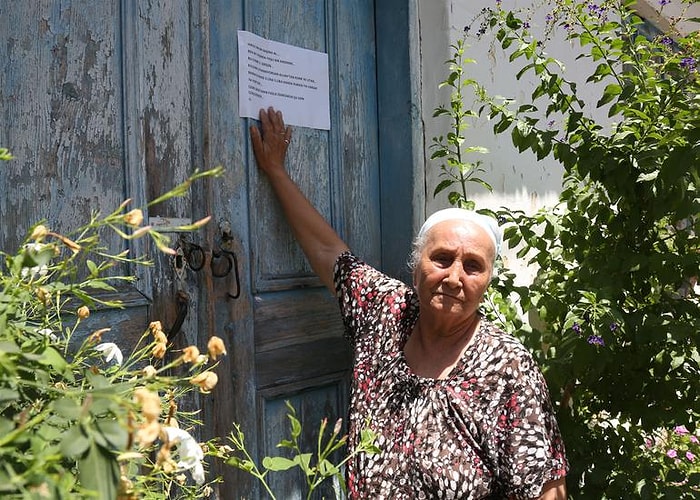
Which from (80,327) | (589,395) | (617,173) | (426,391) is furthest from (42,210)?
(589,395)

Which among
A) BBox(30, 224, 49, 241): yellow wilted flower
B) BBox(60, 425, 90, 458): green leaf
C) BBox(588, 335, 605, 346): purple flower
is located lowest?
BBox(588, 335, 605, 346): purple flower

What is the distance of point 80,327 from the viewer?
1.61 meters

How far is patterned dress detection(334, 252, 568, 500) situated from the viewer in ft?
5.79

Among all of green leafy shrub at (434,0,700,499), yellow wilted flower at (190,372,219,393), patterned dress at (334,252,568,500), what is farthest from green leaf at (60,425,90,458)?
green leafy shrub at (434,0,700,499)

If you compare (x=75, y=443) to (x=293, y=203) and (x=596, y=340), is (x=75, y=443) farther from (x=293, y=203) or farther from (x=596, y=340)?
(x=596, y=340)

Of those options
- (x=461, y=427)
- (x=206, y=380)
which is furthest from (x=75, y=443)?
(x=461, y=427)

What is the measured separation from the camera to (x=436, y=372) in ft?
6.41

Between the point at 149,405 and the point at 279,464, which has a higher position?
the point at 149,405

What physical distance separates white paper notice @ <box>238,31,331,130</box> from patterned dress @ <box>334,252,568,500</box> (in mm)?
766

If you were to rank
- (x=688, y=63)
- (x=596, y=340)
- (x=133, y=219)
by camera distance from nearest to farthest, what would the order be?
(x=133, y=219), (x=596, y=340), (x=688, y=63)

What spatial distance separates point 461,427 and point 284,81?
1131 millimetres

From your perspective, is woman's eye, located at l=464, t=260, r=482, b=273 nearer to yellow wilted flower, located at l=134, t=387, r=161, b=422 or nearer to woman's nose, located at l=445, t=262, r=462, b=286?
woman's nose, located at l=445, t=262, r=462, b=286

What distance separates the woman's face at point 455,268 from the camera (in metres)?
1.91

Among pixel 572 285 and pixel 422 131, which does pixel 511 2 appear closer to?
pixel 422 131
